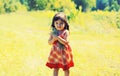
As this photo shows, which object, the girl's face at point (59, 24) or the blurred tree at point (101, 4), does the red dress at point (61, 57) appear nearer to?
the girl's face at point (59, 24)

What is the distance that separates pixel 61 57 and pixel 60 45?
36 centimetres

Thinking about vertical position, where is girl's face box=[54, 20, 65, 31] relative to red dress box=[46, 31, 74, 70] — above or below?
above

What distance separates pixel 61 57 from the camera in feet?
36.3

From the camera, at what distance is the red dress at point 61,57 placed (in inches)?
434

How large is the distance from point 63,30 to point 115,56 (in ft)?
33.0

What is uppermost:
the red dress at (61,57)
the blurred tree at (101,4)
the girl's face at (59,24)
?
the girl's face at (59,24)

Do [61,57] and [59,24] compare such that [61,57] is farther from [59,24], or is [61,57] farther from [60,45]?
[59,24]

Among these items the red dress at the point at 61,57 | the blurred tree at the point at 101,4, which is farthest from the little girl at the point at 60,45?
the blurred tree at the point at 101,4

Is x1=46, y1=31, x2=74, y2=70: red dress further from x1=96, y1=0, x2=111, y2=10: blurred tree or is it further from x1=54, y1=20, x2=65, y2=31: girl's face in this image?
x1=96, y1=0, x2=111, y2=10: blurred tree

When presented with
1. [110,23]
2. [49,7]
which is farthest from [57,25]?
[49,7]

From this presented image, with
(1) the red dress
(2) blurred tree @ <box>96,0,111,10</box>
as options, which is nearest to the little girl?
(1) the red dress

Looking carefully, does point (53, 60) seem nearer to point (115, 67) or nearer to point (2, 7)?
point (115, 67)

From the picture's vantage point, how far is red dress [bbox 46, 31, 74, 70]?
11.0 m

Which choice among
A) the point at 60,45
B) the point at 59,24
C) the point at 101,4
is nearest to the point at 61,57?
the point at 60,45
